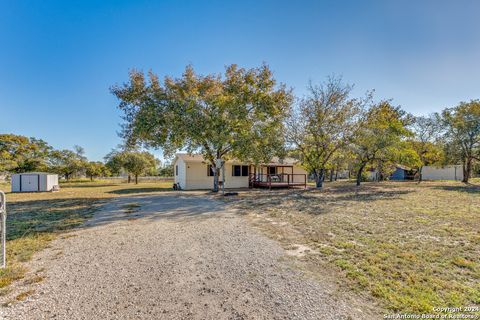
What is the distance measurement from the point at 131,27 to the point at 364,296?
1306cm

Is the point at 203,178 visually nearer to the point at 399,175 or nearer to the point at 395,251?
the point at 395,251

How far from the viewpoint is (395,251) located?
4223 mm

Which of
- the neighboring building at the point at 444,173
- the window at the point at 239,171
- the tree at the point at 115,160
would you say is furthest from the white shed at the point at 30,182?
the neighboring building at the point at 444,173

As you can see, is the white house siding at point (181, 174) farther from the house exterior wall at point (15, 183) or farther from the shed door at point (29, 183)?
the house exterior wall at point (15, 183)

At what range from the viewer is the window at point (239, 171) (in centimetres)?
2055

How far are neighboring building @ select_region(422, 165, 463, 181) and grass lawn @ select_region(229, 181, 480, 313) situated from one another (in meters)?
30.2

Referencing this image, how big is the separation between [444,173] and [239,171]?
29.5m

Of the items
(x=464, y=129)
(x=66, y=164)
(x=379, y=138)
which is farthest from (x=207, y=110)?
(x=66, y=164)

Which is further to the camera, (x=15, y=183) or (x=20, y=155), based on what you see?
(x=20, y=155)

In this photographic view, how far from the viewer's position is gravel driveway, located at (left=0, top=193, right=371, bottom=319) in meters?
2.53

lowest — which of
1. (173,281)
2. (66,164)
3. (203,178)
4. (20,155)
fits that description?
(173,281)

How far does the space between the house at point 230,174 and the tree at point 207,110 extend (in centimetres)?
405

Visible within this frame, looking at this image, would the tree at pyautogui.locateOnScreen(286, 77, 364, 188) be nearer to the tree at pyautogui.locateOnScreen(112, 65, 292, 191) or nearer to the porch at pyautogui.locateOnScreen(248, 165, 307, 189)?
the tree at pyautogui.locateOnScreen(112, 65, 292, 191)

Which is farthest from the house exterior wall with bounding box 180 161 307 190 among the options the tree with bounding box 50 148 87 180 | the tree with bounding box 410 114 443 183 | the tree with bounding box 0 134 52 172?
the tree with bounding box 50 148 87 180
